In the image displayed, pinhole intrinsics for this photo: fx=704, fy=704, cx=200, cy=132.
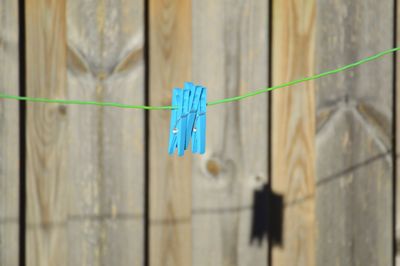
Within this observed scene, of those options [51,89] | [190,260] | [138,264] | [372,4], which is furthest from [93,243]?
[372,4]

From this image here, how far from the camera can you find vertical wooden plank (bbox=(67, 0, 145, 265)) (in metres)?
1.59

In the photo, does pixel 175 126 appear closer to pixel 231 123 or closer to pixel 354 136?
pixel 231 123

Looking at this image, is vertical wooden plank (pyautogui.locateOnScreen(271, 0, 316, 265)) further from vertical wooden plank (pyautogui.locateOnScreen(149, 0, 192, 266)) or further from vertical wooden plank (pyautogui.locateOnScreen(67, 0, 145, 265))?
vertical wooden plank (pyautogui.locateOnScreen(67, 0, 145, 265))

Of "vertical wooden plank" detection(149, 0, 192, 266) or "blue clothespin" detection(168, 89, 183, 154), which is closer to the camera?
"blue clothespin" detection(168, 89, 183, 154)

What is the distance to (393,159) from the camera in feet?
5.48

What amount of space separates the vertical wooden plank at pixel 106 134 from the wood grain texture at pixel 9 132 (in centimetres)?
12

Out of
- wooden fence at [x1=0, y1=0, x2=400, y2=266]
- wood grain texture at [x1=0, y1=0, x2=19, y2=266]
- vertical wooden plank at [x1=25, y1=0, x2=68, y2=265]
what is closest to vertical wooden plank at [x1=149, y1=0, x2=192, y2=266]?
wooden fence at [x1=0, y1=0, x2=400, y2=266]

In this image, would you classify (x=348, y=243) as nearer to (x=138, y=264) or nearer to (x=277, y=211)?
(x=277, y=211)

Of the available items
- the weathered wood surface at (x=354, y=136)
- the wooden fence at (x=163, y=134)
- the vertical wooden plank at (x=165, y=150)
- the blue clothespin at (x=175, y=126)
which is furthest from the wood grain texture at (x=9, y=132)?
the weathered wood surface at (x=354, y=136)

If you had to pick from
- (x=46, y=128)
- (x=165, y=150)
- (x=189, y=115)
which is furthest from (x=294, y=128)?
(x=46, y=128)

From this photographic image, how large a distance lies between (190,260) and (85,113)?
1.36 feet

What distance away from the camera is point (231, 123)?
161cm

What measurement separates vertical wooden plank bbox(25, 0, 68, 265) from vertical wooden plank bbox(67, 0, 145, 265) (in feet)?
0.07

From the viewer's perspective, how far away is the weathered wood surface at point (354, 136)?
163 cm
